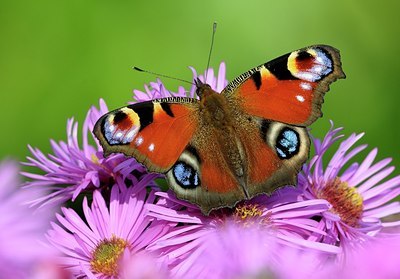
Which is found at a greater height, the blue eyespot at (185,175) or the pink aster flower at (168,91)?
the pink aster flower at (168,91)

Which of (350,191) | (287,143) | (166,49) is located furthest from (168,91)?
(166,49)

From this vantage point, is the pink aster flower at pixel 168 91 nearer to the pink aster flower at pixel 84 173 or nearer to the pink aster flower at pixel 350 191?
the pink aster flower at pixel 84 173

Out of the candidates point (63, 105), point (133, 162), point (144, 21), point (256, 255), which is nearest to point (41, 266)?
point (256, 255)

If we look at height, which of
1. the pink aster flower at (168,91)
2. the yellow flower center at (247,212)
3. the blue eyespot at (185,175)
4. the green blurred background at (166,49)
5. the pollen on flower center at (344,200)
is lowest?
the yellow flower center at (247,212)

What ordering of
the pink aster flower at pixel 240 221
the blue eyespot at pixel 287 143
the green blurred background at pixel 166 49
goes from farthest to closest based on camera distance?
the green blurred background at pixel 166 49, the blue eyespot at pixel 287 143, the pink aster flower at pixel 240 221

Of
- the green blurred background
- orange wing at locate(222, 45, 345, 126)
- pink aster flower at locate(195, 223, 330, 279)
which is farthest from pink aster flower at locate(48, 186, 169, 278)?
the green blurred background

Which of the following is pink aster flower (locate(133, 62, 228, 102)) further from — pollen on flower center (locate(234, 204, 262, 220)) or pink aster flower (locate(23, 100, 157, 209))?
pollen on flower center (locate(234, 204, 262, 220))

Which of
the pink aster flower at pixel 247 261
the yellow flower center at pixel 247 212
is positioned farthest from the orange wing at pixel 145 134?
the pink aster flower at pixel 247 261
